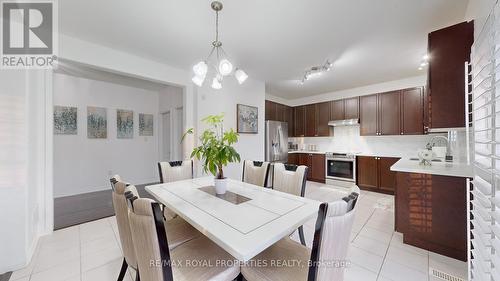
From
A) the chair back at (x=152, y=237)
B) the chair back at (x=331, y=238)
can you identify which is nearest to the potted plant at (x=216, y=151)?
the chair back at (x=152, y=237)

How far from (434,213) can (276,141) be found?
125 inches

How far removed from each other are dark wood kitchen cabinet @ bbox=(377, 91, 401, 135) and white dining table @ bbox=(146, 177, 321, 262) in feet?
12.3

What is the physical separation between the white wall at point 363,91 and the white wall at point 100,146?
350 cm

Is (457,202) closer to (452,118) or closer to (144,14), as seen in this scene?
(452,118)

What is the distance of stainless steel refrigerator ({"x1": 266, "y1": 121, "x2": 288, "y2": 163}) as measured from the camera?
464cm

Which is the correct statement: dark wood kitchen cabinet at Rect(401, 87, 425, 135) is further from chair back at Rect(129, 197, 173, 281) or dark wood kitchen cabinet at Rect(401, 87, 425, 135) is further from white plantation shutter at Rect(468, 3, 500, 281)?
chair back at Rect(129, 197, 173, 281)

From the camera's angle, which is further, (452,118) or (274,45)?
(274,45)

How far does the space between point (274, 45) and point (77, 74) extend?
408 centimetres

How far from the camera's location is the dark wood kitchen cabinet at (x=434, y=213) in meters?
1.85

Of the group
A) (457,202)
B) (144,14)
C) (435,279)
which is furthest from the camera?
(144,14)

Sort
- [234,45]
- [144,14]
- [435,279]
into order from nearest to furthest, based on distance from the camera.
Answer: [435,279] → [144,14] → [234,45]

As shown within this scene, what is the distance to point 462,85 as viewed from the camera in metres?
1.83

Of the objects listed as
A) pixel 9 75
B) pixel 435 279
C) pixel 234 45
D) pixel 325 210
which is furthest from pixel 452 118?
pixel 9 75

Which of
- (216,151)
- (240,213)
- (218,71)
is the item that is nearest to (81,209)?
(216,151)
